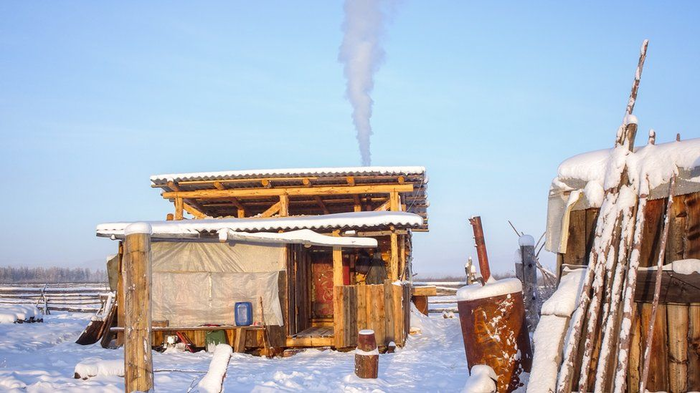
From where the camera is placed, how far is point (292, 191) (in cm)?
1538

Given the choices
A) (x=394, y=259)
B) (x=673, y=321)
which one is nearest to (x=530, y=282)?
(x=394, y=259)

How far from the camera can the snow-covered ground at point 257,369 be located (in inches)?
335

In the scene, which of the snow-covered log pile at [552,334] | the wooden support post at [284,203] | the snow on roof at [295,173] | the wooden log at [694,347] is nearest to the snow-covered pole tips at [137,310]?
the snow-covered log pile at [552,334]

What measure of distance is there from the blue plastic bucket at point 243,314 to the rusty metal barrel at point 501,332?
8.41 metres

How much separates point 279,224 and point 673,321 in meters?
9.90

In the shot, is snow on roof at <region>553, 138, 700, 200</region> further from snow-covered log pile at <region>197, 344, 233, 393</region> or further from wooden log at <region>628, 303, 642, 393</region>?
snow-covered log pile at <region>197, 344, 233, 393</region>

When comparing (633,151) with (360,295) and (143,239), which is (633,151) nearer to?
(143,239)

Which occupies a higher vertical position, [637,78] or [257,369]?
[637,78]

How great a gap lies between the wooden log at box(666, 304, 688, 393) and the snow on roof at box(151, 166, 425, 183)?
9948mm

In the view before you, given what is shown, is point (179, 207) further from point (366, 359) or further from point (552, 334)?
point (552, 334)

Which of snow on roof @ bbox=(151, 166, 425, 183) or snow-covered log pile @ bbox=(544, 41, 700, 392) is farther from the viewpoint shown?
snow on roof @ bbox=(151, 166, 425, 183)

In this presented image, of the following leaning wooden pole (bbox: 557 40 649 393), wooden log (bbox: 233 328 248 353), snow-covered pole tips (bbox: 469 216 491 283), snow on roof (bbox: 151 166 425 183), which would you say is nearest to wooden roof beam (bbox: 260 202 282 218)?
snow on roof (bbox: 151 166 425 183)

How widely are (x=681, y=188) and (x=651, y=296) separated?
903 millimetres

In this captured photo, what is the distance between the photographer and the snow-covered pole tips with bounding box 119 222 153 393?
6039 millimetres
